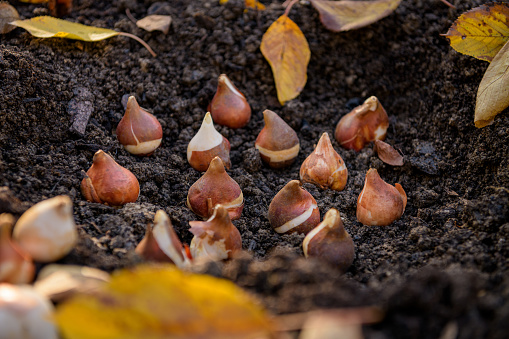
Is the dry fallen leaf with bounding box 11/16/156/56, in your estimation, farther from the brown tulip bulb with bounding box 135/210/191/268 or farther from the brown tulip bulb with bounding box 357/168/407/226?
the brown tulip bulb with bounding box 357/168/407/226

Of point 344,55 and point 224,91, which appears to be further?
point 344,55

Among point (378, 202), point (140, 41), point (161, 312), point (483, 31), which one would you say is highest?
point (483, 31)

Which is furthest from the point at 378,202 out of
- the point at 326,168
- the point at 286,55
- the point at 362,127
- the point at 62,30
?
the point at 62,30

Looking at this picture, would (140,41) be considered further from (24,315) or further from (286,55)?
(24,315)

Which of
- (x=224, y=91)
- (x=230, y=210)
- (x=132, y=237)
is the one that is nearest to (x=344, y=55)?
(x=224, y=91)

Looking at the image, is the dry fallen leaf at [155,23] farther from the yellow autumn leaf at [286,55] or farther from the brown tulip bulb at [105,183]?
the brown tulip bulb at [105,183]

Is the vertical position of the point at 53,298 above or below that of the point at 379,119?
above

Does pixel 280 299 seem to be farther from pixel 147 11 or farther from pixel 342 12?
pixel 147 11
